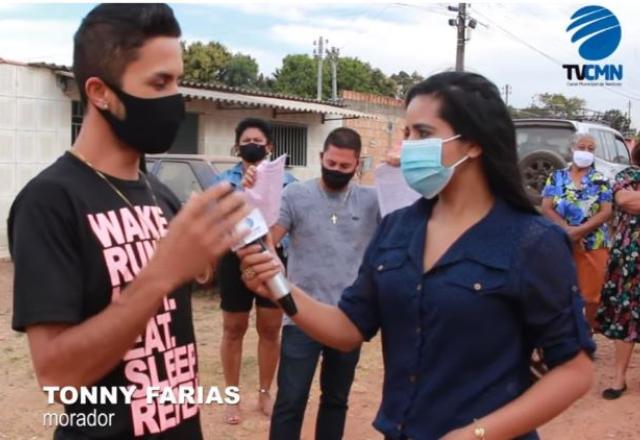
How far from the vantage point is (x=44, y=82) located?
35.9ft

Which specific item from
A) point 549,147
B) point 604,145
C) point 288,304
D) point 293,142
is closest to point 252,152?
point 288,304

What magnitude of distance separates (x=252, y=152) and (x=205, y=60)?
31829 millimetres

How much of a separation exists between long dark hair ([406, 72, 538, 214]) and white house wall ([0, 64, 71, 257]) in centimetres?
989

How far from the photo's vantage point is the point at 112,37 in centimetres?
175

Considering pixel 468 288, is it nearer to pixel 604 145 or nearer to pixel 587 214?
pixel 587 214

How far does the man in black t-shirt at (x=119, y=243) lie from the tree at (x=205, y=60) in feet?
109

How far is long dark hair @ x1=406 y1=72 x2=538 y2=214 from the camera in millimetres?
1951

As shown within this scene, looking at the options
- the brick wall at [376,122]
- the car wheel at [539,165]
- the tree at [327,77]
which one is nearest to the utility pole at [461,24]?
the brick wall at [376,122]

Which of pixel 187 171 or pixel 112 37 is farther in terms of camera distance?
pixel 187 171

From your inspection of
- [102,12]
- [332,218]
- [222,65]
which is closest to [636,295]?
[332,218]

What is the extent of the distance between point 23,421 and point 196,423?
10.2 feet

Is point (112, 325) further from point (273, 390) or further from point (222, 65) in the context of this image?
point (222, 65)

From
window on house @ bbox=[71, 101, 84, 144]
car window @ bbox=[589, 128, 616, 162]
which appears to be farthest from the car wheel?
window on house @ bbox=[71, 101, 84, 144]

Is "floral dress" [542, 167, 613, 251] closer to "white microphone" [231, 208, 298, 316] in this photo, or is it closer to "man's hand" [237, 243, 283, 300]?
"white microphone" [231, 208, 298, 316]
